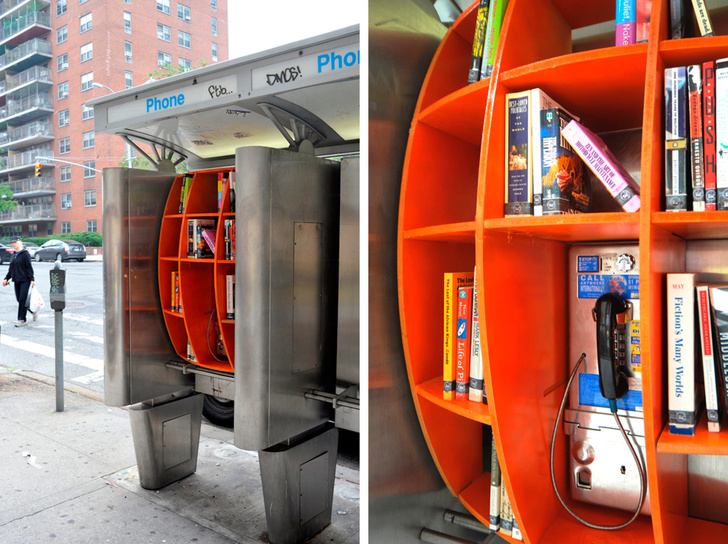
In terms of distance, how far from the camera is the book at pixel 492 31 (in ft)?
4.56

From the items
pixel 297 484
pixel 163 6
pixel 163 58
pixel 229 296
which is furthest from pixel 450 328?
pixel 163 6

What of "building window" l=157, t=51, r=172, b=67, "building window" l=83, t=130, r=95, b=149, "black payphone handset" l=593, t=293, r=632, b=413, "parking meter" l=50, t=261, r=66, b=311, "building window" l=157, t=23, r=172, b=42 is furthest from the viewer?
"building window" l=157, t=23, r=172, b=42

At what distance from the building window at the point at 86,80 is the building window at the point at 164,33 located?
189 inches

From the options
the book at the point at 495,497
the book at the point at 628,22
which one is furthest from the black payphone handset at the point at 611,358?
the book at the point at 628,22

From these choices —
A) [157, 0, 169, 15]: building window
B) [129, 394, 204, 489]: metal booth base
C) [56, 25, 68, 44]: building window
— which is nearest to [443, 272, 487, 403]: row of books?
[129, 394, 204, 489]: metal booth base

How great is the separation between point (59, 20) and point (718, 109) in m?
17.8

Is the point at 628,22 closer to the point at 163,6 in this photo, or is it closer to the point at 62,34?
the point at 62,34

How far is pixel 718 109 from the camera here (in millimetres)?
1102

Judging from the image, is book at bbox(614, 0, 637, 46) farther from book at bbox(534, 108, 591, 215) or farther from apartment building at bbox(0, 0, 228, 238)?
apartment building at bbox(0, 0, 228, 238)

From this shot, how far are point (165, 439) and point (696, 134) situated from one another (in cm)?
335

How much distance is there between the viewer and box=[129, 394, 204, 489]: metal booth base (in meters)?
3.32

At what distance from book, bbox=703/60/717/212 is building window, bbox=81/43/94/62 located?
1776 cm

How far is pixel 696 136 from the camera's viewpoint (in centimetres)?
112

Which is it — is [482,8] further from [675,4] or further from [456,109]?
[675,4]
